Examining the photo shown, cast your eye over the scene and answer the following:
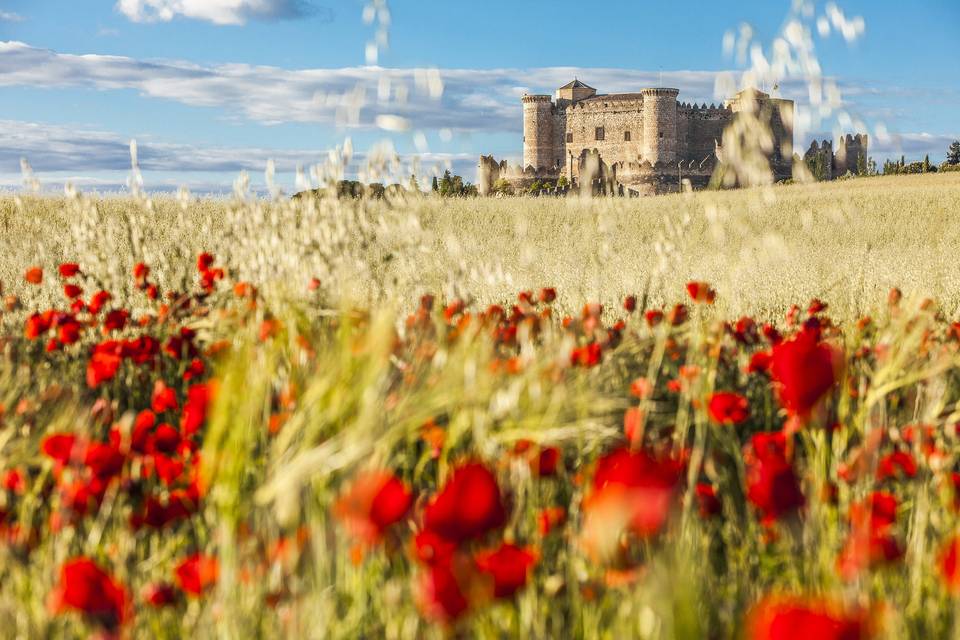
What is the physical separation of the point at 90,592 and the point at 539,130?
65921 mm

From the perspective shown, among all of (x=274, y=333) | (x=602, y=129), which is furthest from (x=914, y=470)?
(x=602, y=129)

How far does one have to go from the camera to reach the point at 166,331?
13.1 ft

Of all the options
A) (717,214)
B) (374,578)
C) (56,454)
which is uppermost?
(717,214)

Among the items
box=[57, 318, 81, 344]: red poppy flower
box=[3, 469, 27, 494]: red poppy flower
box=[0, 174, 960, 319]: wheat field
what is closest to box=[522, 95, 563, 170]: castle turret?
box=[0, 174, 960, 319]: wheat field

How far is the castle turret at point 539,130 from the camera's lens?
2559 inches

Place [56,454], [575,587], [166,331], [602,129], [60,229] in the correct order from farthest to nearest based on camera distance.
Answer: [602,129], [60,229], [166,331], [56,454], [575,587]

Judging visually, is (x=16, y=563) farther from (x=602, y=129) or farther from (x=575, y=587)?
(x=602, y=129)

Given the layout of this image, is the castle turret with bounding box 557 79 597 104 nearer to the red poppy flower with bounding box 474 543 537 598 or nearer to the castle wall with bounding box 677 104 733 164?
the castle wall with bounding box 677 104 733 164

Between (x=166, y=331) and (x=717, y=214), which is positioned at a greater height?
(x=717, y=214)

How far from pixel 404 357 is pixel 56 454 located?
1.11 m

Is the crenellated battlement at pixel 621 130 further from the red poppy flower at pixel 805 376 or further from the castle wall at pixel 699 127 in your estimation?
the red poppy flower at pixel 805 376

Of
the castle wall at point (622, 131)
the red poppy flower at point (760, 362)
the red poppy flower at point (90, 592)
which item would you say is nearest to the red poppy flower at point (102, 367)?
the red poppy flower at point (90, 592)

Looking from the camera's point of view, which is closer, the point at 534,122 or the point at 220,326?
the point at 220,326

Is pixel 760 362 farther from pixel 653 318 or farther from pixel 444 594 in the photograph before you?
pixel 444 594
